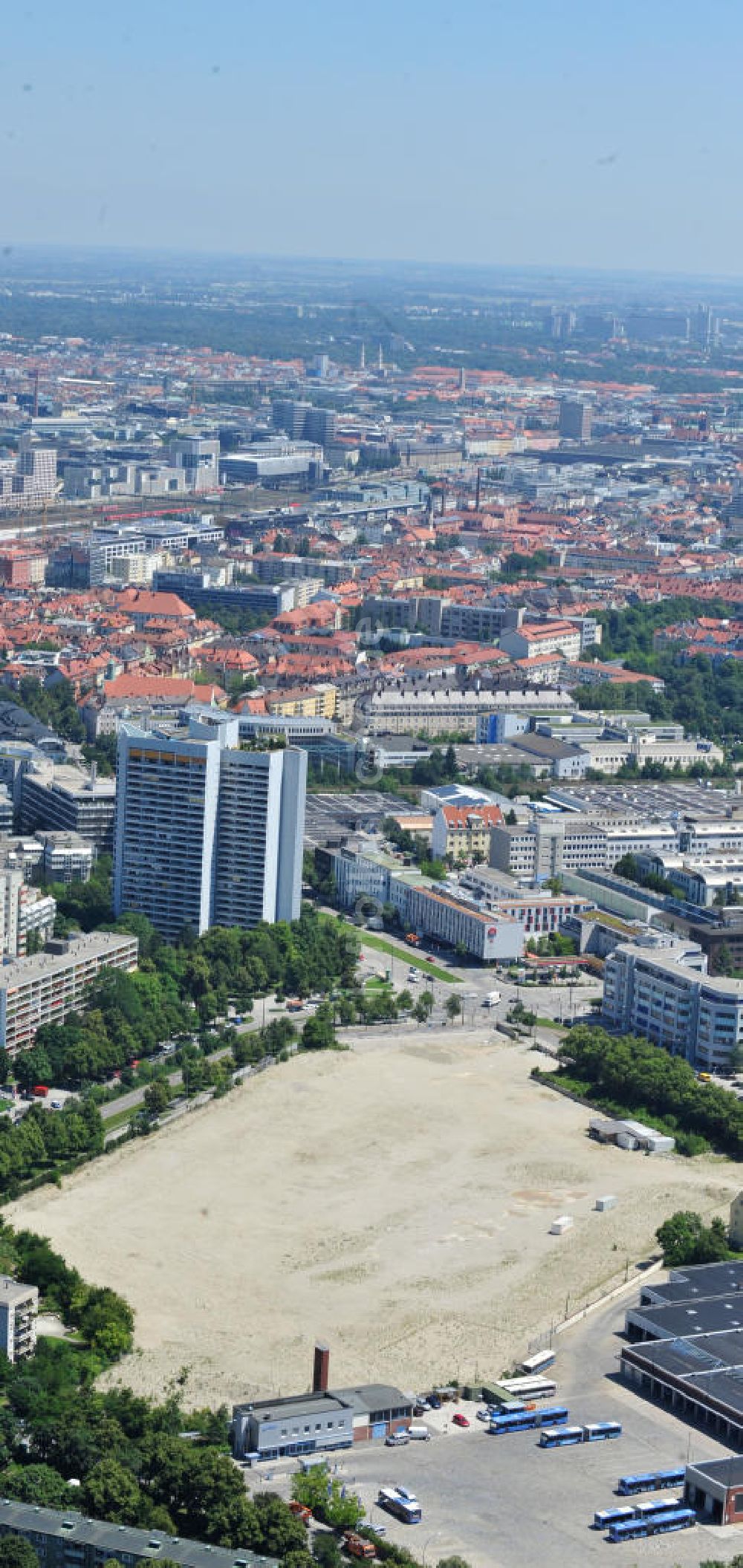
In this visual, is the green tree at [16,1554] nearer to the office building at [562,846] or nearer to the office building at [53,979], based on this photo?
the office building at [53,979]

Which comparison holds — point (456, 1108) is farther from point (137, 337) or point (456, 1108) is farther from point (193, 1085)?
point (137, 337)

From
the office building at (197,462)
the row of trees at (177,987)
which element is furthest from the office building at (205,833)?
the office building at (197,462)

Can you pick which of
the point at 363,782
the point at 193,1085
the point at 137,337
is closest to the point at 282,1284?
the point at 193,1085

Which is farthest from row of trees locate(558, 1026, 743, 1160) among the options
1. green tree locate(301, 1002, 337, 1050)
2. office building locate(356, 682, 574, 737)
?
office building locate(356, 682, 574, 737)

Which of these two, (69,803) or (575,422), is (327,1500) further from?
(575,422)

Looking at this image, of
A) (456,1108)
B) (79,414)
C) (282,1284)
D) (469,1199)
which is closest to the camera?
(282,1284)

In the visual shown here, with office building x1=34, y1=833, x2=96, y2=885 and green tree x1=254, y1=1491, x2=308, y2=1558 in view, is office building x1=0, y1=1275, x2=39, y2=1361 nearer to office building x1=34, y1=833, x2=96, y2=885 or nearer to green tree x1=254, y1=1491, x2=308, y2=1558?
green tree x1=254, y1=1491, x2=308, y2=1558
